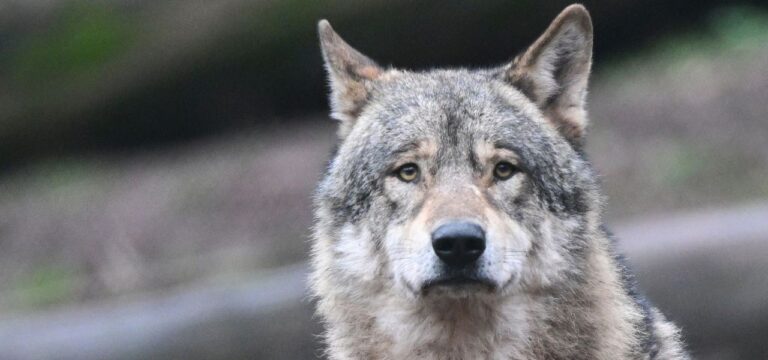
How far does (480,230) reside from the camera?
5.79 meters

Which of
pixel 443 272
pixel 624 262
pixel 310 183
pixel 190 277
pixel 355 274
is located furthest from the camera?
pixel 310 183

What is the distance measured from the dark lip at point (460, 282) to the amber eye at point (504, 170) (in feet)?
2.08

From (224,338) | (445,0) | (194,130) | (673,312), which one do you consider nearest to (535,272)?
(673,312)

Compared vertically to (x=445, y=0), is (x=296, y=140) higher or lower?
lower

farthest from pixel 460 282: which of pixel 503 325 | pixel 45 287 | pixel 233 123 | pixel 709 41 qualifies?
pixel 709 41

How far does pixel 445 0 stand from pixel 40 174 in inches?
197

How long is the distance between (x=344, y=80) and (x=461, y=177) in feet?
3.67

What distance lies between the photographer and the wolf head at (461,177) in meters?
5.90

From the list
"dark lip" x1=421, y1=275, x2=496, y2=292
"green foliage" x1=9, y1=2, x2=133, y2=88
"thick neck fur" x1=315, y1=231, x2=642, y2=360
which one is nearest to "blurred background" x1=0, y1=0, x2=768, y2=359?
"green foliage" x1=9, y1=2, x2=133, y2=88

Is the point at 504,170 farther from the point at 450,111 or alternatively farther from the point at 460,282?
the point at 460,282

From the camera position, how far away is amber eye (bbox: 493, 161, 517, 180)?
20.6 feet

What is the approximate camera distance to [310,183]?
13391 mm

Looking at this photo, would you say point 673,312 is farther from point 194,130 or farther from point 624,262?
point 194,130

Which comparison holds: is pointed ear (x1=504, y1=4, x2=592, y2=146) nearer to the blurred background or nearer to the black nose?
the black nose
